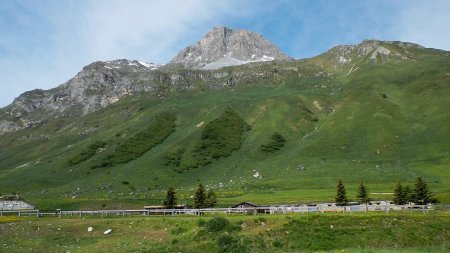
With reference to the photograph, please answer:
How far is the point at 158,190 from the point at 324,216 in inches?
4094

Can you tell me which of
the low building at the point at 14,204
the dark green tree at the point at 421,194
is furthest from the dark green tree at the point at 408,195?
the low building at the point at 14,204

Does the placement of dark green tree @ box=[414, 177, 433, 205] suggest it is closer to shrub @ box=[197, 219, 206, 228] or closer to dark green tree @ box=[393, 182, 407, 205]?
dark green tree @ box=[393, 182, 407, 205]

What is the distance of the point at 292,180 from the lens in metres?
138

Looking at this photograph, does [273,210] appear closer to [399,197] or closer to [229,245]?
[229,245]

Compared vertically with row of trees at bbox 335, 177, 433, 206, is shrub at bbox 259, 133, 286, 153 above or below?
above

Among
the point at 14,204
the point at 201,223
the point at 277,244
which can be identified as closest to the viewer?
the point at 277,244

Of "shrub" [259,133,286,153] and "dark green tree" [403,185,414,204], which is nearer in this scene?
"dark green tree" [403,185,414,204]

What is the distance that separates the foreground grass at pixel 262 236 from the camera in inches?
1634

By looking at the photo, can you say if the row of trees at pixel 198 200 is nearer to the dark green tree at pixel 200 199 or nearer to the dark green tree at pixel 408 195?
the dark green tree at pixel 200 199

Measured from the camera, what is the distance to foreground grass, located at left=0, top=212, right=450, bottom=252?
A: 41.5 m

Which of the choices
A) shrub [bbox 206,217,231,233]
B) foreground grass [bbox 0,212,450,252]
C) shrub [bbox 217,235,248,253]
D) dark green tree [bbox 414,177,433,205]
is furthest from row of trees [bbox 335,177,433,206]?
shrub [bbox 217,235,248,253]

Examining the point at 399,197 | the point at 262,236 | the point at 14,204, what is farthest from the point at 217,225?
the point at 14,204

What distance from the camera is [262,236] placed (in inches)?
1715

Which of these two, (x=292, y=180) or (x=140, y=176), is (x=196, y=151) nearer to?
(x=140, y=176)
